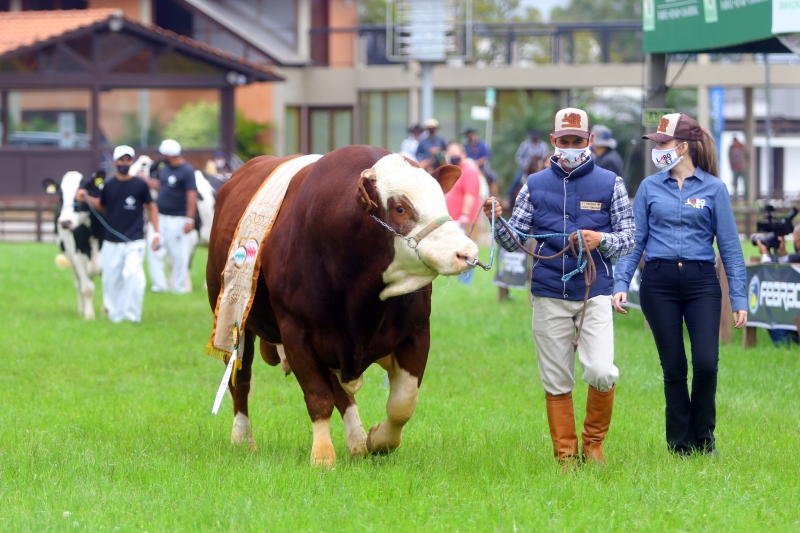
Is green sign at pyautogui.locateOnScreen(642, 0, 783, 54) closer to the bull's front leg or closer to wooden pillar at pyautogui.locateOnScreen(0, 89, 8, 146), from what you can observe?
the bull's front leg

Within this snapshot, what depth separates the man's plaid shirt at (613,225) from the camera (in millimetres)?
6422

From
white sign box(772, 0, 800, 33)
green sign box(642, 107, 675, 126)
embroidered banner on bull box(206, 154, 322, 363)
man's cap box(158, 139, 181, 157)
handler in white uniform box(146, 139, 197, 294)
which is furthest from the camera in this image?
handler in white uniform box(146, 139, 197, 294)

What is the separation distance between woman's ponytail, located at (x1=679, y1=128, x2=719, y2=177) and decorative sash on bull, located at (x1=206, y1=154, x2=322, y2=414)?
2.34 m

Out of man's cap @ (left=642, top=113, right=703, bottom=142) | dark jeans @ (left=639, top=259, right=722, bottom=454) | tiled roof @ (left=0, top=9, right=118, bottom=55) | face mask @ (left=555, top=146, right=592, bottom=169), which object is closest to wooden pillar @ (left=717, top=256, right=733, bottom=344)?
dark jeans @ (left=639, top=259, right=722, bottom=454)

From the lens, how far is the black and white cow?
14883mm

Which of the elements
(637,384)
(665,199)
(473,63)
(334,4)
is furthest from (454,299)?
(334,4)

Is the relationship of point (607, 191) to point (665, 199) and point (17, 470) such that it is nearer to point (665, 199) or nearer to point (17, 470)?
point (665, 199)

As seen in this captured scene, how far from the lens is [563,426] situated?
21.5 ft

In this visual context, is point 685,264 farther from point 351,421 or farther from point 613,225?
point 351,421

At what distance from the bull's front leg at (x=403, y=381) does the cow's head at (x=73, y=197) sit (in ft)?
29.9

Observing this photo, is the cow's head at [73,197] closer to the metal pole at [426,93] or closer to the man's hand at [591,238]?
the man's hand at [591,238]

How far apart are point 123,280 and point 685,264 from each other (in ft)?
31.0

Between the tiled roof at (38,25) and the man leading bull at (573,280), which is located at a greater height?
the tiled roof at (38,25)

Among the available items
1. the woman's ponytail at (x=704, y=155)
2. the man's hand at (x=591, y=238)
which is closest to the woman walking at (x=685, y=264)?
the woman's ponytail at (x=704, y=155)
